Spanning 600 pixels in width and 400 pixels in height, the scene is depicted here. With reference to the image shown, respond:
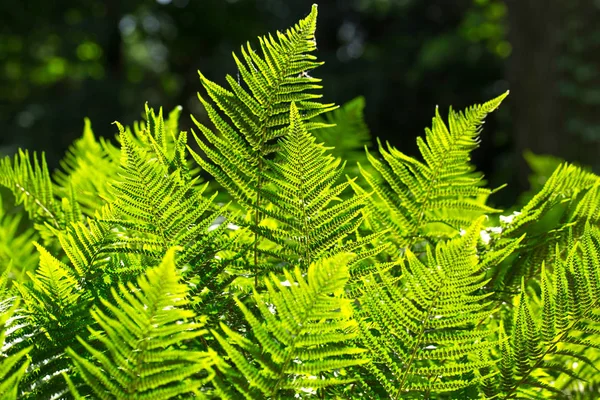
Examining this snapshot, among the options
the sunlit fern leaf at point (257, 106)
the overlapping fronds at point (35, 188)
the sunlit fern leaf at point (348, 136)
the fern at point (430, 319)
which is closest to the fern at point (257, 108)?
the sunlit fern leaf at point (257, 106)

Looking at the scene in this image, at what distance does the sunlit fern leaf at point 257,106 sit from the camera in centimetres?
44

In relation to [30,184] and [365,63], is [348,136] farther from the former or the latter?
[365,63]

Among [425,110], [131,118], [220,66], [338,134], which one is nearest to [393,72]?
[425,110]

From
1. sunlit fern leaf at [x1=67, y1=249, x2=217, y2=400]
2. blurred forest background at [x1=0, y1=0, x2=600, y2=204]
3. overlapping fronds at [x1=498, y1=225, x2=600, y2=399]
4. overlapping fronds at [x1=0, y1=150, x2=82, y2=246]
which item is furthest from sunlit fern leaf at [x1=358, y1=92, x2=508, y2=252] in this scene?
blurred forest background at [x1=0, y1=0, x2=600, y2=204]

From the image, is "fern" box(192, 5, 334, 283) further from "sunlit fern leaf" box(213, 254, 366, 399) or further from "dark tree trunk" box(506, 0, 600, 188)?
"dark tree trunk" box(506, 0, 600, 188)

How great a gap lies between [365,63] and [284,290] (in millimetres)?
10543

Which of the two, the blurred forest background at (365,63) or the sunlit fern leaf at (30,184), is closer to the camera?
the sunlit fern leaf at (30,184)

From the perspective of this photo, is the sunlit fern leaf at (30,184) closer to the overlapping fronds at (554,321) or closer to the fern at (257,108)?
the fern at (257,108)

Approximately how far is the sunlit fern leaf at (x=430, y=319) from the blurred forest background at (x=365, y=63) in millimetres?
5143

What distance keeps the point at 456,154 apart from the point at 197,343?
0.25 m

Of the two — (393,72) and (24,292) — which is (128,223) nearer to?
(24,292)

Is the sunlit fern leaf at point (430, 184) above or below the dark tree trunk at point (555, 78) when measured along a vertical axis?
below

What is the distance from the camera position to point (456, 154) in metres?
0.51

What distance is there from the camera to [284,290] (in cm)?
33
